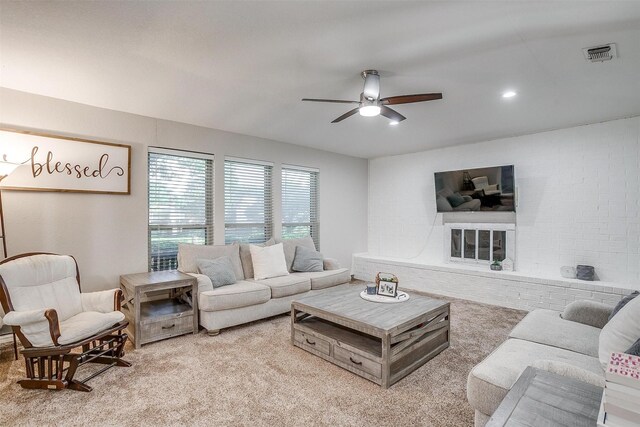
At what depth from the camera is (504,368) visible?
69.6 inches

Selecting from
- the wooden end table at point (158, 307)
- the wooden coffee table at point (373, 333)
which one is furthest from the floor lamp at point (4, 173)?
the wooden coffee table at point (373, 333)

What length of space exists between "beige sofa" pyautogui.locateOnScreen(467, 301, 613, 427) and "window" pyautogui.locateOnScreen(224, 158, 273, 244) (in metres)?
3.67

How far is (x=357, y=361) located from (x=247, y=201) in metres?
3.08

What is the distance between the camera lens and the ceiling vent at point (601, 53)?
233 cm

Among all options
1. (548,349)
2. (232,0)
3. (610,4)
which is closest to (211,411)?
(548,349)

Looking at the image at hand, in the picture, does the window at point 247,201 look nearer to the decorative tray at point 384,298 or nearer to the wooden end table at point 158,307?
the wooden end table at point 158,307

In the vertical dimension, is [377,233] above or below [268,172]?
below

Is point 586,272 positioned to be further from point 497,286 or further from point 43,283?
point 43,283

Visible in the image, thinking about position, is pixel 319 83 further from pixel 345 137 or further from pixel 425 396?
pixel 425 396

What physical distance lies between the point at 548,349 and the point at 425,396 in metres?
0.87

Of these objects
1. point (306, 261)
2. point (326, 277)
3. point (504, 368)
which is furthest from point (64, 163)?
point (504, 368)

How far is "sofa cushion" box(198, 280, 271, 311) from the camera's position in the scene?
3.44 metres

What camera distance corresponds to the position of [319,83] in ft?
9.79

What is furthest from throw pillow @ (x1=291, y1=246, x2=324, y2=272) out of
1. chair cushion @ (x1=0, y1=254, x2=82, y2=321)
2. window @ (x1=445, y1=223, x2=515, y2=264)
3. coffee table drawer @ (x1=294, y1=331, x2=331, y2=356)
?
chair cushion @ (x1=0, y1=254, x2=82, y2=321)
